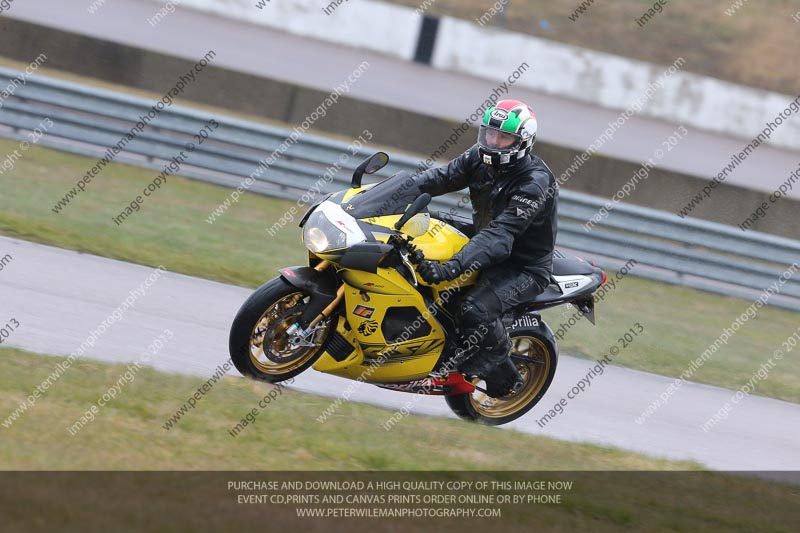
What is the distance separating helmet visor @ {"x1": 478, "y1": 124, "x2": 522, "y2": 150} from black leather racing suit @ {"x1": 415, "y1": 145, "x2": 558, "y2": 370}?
21cm

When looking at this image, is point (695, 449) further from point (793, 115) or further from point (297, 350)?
point (793, 115)

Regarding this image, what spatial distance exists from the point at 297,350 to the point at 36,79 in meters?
8.24

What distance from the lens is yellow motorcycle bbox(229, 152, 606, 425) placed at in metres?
5.98

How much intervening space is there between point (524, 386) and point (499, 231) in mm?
1516

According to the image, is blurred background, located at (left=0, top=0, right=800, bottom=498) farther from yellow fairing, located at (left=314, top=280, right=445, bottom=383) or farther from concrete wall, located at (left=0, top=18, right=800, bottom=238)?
yellow fairing, located at (left=314, top=280, right=445, bottom=383)

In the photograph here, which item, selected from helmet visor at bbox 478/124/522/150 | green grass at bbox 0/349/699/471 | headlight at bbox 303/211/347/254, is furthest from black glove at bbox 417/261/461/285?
green grass at bbox 0/349/699/471

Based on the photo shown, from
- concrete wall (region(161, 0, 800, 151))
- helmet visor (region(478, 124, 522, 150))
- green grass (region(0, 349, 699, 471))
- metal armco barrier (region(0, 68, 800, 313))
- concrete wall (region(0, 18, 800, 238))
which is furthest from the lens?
concrete wall (region(161, 0, 800, 151))

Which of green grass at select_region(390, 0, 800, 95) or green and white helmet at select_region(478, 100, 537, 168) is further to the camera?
green grass at select_region(390, 0, 800, 95)

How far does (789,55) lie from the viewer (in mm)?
27125

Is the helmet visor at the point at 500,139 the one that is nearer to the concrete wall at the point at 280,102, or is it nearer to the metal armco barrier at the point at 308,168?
the metal armco barrier at the point at 308,168

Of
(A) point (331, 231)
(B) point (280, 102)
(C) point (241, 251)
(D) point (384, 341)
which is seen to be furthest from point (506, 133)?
(B) point (280, 102)

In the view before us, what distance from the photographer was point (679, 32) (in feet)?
89.6

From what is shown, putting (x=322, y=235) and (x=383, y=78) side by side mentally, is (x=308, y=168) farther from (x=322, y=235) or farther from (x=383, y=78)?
(x=383, y=78)

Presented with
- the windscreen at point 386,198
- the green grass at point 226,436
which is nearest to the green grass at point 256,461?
the green grass at point 226,436
